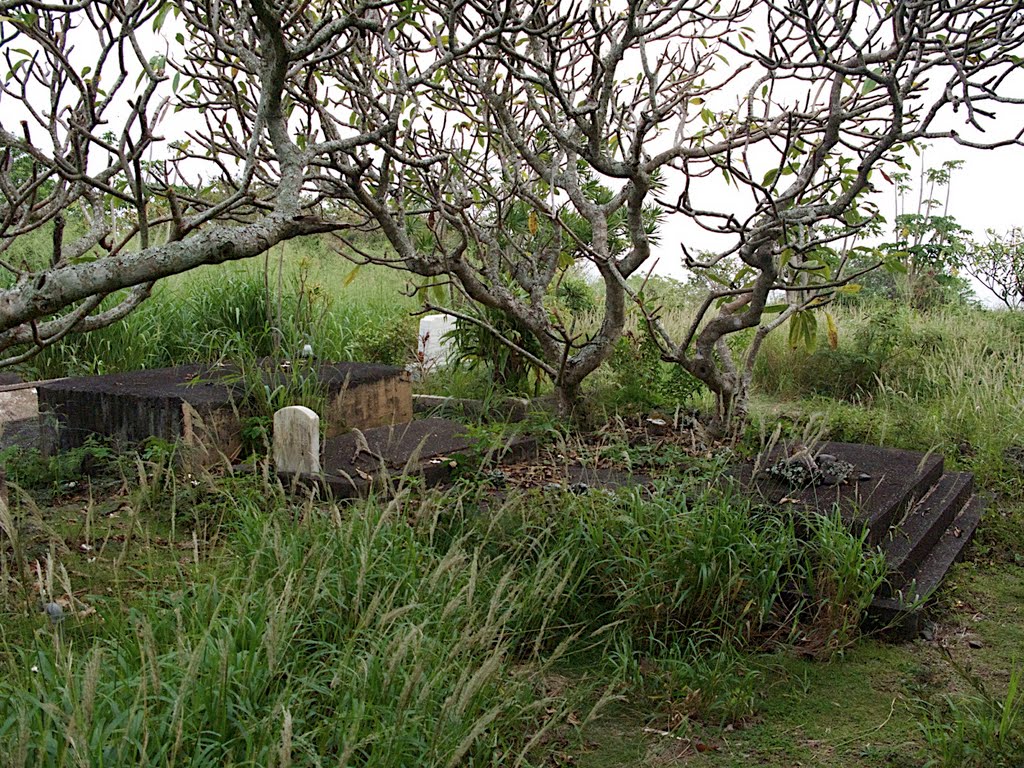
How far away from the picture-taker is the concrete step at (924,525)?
12.3ft

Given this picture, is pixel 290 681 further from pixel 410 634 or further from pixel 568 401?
pixel 568 401

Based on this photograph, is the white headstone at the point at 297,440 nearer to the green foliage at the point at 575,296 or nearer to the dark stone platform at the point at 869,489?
the dark stone platform at the point at 869,489

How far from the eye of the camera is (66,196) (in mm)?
2863

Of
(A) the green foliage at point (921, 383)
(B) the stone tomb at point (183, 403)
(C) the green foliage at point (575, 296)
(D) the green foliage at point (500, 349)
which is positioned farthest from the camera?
(C) the green foliage at point (575, 296)

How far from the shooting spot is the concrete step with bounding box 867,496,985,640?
3.46 meters

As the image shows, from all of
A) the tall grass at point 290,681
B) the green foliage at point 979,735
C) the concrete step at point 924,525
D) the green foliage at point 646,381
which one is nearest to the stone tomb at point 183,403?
the green foliage at point 646,381

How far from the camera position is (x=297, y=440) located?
14.7 feet

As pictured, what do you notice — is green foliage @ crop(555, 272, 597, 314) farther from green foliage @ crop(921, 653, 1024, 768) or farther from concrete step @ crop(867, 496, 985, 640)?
green foliage @ crop(921, 653, 1024, 768)

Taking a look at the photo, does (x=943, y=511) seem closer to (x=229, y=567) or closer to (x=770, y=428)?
(x=770, y=428)

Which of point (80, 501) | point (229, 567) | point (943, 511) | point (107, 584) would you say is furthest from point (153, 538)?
point (943, 511)

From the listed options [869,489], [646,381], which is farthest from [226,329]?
[869,489]

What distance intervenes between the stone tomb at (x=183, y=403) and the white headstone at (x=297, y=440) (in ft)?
0.90

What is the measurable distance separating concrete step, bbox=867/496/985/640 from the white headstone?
2541 mm

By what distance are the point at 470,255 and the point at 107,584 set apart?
201 inches
